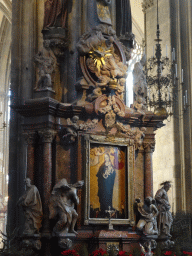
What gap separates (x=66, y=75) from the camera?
1284cm

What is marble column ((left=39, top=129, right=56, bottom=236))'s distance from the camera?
38.4 ft

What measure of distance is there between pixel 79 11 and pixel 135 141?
3.30m

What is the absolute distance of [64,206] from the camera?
11.4 meters

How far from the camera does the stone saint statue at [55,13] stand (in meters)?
12.9

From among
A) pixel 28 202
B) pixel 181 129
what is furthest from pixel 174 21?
pixel 28 202

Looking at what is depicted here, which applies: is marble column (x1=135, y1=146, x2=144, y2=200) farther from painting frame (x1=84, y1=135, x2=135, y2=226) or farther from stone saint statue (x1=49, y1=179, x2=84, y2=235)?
stone saint statue (x1=49, y1=179, x2=84, y2=235)

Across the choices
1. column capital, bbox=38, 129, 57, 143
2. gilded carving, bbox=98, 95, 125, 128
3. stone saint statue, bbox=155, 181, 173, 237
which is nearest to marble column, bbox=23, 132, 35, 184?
column capital, bbox=38, 129, 57, 143

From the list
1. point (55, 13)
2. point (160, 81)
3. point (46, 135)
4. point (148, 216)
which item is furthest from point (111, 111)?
point (160, 81)

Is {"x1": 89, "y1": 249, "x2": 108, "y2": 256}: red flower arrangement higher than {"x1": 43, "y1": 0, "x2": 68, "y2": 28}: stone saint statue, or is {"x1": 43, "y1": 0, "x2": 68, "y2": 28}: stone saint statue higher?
{"x1": 43, "y1": 0, "x2": 68, "y2": 28}: stone saint statue

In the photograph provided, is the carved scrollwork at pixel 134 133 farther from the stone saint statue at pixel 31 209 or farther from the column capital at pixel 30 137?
the stone saint statue at pixel 31 209

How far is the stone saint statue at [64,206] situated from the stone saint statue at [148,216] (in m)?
1.70

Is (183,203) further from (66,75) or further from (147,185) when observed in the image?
(66,75)

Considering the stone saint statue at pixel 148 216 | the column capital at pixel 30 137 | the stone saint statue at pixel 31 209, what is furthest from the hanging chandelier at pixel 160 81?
the stone saint statue at pixel 31 209

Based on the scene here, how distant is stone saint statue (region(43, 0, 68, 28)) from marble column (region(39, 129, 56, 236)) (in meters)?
2.61
